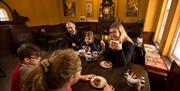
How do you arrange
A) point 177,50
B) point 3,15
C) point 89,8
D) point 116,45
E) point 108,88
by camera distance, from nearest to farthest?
point 108,88 → point 116,45 → point 177,50 → point 3,15 → point 89,8

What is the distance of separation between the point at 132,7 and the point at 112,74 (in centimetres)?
318

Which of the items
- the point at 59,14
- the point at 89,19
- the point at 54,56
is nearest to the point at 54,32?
the point at 59,14

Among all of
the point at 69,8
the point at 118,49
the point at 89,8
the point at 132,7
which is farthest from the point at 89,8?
the point at 118,49

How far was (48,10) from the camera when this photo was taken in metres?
4.40

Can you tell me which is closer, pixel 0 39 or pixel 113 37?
pixel 113 37

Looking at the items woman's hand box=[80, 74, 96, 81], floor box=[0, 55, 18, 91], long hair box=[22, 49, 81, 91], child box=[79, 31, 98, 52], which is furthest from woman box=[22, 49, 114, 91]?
floor box=[0, 55, 18, 91]

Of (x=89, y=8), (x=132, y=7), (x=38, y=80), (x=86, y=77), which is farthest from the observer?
(x=89, y=8)

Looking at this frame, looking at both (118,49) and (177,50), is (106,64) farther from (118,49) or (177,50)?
(177,50)

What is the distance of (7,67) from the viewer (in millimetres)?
3254

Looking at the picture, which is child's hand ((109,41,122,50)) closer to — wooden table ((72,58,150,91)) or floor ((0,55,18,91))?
wooden table ((72,58,150,91))

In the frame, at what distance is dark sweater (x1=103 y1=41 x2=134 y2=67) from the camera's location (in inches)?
60.6

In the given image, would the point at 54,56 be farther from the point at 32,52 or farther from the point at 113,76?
the point at 113,76

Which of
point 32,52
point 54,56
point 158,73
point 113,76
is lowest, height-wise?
point 158,73

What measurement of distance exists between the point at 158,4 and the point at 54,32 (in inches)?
121
